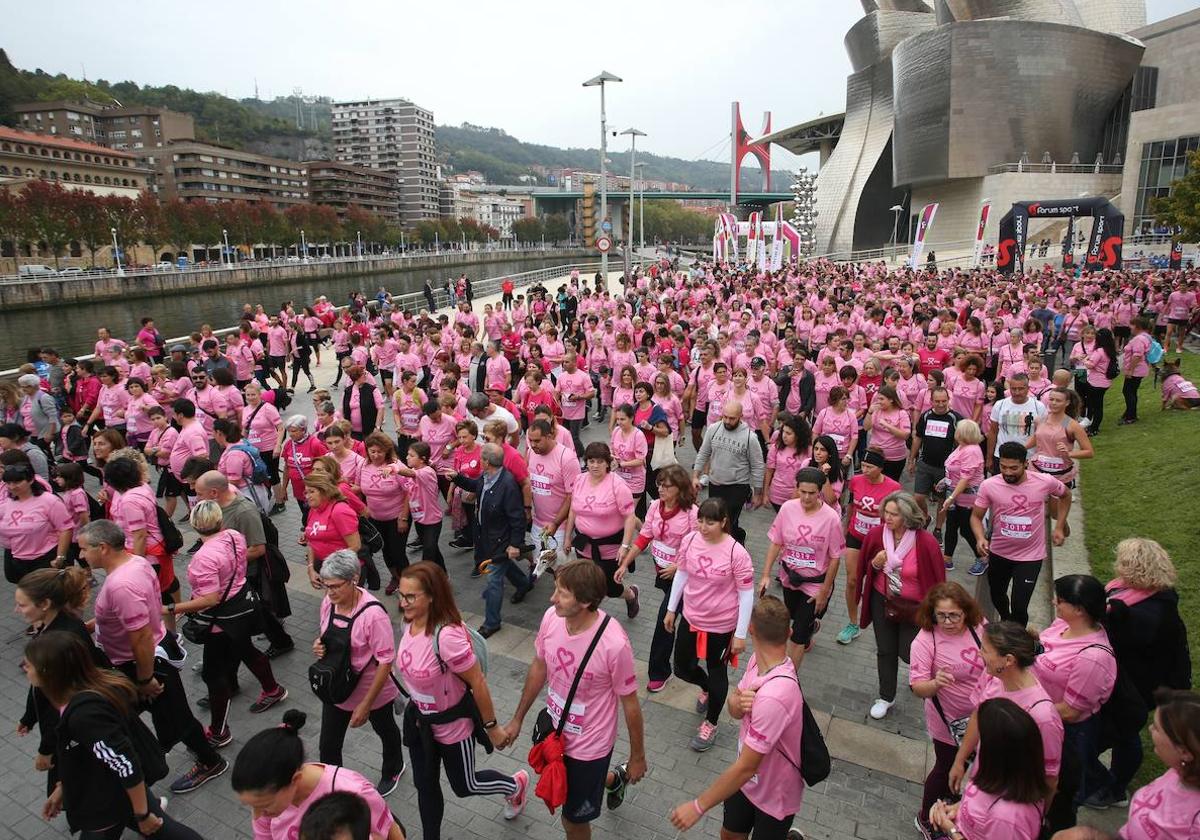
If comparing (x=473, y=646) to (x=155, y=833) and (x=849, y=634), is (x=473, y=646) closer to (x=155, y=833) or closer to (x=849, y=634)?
(x=155, y=833)

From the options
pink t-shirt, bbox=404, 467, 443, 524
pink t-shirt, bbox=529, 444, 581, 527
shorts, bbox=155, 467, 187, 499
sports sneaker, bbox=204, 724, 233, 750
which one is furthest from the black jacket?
shorts, bbox=155, 467, 187, 499

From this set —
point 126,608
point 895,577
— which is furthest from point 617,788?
point 126,608

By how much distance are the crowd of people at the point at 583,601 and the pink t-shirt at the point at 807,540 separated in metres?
0.02

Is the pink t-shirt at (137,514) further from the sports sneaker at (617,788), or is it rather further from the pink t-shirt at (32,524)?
the sports sneaker at (617,788)

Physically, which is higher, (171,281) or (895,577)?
(171,281)

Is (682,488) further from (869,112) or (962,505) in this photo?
(869,112)

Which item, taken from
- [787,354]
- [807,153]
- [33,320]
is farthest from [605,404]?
[807,153]

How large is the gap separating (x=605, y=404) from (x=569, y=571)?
975cm

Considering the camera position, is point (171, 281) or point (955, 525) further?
point (171, 281)

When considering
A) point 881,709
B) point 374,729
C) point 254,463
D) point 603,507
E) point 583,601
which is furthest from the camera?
point 254,463

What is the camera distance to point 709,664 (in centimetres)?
461

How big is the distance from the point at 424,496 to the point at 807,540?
Answer: 339cm

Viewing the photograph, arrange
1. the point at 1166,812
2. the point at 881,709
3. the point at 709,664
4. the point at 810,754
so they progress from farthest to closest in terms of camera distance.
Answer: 1. the point at 881,709
2. the point at 709,664
3. the point at 810,754
4. the point at 1166,812

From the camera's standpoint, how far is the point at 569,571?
3232 millimetres
